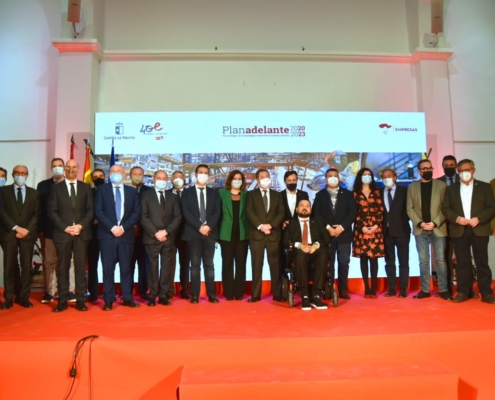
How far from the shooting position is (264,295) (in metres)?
5.36

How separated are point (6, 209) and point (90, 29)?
329cm

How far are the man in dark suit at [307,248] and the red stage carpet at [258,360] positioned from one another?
0.76 metres

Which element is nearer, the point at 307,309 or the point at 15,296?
the point at 307,309

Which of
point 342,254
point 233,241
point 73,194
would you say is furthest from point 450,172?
point 73,194

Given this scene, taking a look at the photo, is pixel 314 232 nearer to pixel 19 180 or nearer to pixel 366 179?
pixel 366 179

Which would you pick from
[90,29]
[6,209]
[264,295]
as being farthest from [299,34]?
[6,209]

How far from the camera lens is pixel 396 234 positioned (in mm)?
5012

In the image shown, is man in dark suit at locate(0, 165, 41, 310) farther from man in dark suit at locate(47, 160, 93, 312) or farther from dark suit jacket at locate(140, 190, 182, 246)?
dark suit jacket at locate(140, 190, 182, 246)

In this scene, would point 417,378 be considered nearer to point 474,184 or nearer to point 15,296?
point 474,184

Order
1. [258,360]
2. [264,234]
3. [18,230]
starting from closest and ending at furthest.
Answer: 1. [258,360]
2. [18,230]
3. [264,234]

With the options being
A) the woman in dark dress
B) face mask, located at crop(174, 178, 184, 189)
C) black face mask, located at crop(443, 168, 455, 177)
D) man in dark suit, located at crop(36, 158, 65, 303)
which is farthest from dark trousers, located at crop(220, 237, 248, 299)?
black face mask, located at crop(443, 168, 455, 177)

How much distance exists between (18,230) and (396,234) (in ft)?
13.6

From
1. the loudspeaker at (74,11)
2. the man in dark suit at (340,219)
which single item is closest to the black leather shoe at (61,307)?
the man in dark suit at (340,219)

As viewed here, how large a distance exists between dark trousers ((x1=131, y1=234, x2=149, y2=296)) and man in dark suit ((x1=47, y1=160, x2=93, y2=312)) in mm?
630
